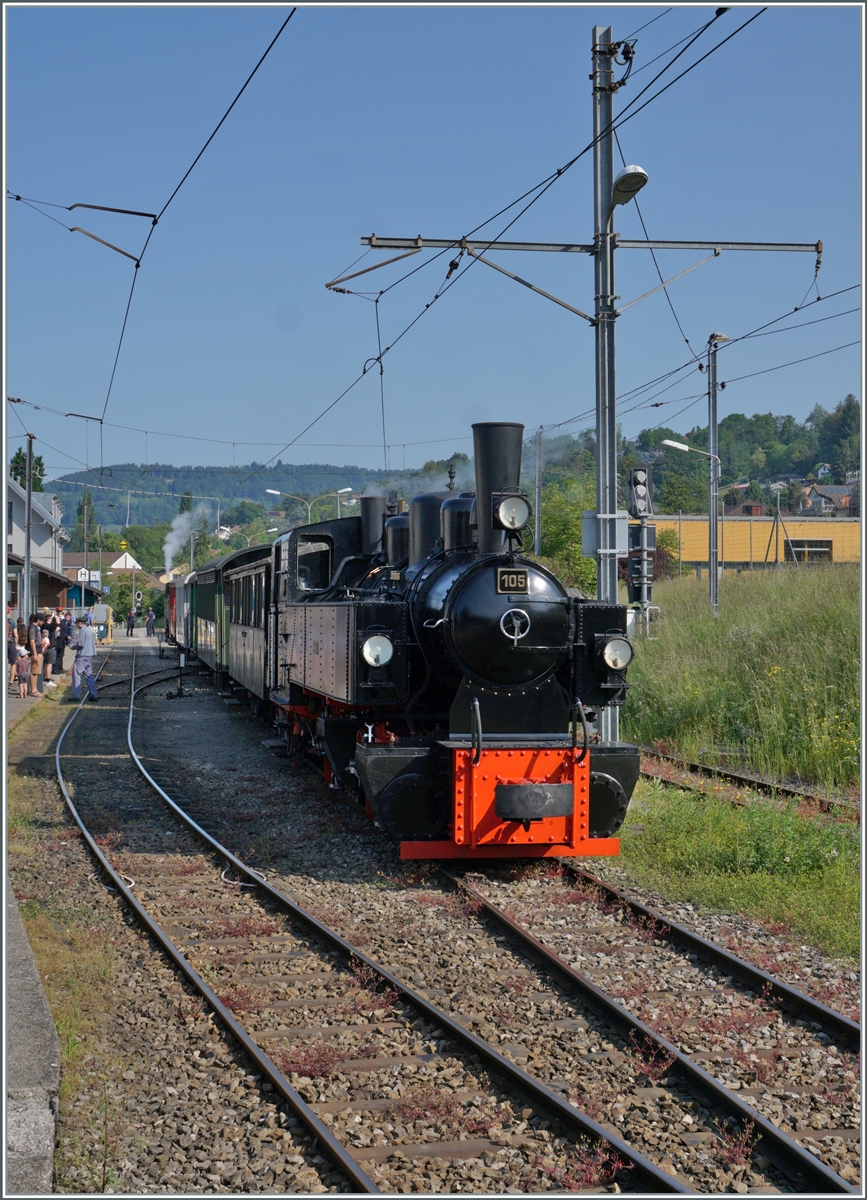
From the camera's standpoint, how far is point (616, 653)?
832 centimetres

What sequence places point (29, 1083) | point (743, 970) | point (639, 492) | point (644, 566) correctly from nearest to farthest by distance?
point (29, 1083)
point (743, 970)
point (644, 566)
point (639, 492)

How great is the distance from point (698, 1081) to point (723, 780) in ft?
23.9

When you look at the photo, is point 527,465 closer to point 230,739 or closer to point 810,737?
point 230,739

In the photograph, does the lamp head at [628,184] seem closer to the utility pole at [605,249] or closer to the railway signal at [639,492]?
the utility pole at [605,249]

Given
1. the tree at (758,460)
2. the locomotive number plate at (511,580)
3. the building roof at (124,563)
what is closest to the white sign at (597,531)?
the locomotive number plate at (511,580)

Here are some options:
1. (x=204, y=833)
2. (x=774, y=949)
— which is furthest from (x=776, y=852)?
(x=204, y=833)

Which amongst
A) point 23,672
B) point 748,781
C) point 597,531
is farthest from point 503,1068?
point 23,672

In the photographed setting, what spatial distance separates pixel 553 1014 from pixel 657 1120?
1.12m

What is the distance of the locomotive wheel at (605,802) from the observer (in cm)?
778

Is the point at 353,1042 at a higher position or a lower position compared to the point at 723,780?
lower

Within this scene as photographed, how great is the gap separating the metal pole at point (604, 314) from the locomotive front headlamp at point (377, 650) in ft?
8.44

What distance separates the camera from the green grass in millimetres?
6789

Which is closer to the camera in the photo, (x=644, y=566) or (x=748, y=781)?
(x=644, y=566)

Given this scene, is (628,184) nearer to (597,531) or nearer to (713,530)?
(597,531)
